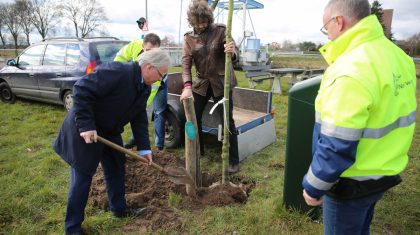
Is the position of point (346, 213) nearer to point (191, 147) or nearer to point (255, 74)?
point (191, 147)

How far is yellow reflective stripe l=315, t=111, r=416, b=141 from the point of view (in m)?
1.40

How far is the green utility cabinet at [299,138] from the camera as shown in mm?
2617

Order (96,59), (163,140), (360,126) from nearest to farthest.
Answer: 1. (360,126)
2. (163,140)
3. (96,59)

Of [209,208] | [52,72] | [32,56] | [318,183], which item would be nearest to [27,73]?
[32,56]

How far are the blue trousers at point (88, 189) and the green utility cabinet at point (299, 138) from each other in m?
1.50

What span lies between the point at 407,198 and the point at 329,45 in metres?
2.74

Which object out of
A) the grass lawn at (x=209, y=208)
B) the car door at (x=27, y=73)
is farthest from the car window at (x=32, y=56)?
the grass lawn at (x=209, y=208)

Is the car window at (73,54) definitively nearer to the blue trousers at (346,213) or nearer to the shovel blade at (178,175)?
the shovel blade at (178,175)

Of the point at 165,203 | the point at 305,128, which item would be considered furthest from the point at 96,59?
the point at 305,128

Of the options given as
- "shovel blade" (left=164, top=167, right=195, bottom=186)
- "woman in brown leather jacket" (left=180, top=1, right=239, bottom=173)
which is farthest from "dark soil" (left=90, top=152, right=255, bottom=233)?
"woman in brown leather jacket" (left=180, top=1, right=239, bottom=173)

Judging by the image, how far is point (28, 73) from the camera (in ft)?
25.3

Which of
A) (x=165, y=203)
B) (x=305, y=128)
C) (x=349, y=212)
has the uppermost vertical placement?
(x=305, y=128)

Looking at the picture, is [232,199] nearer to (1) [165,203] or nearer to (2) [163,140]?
(1) [165,203]

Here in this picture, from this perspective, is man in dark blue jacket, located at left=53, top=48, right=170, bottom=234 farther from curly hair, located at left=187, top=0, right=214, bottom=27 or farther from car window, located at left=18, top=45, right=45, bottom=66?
car window, located at left=18, top=45, right=45, bottom=66
